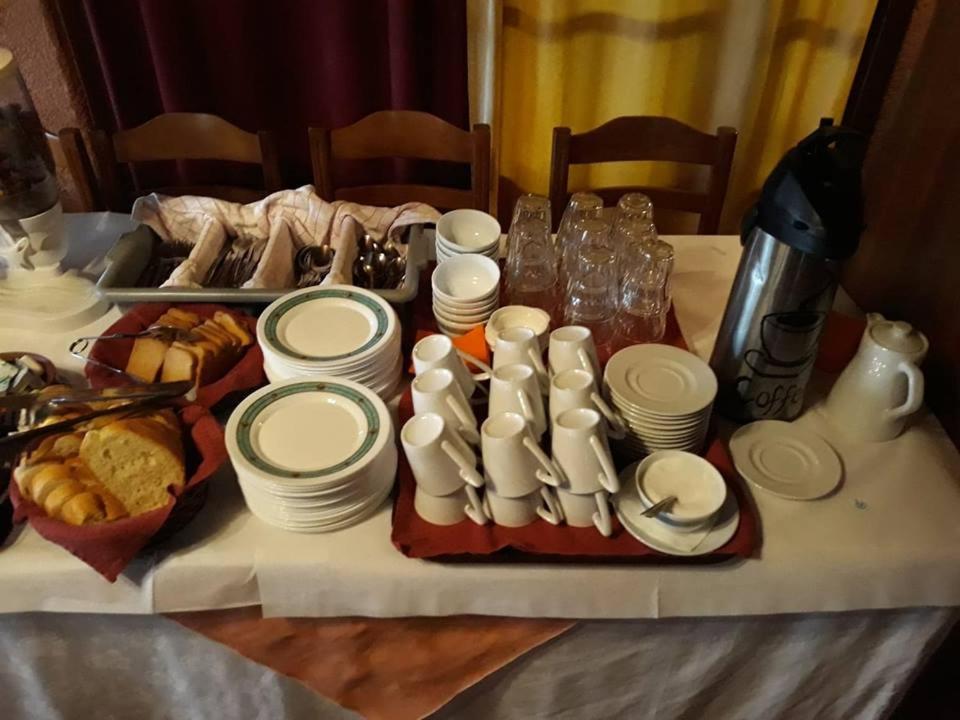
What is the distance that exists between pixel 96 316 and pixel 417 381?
53 centimetres

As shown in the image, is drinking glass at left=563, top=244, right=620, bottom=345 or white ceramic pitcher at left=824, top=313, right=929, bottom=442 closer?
white ceramic pitcher at left=824, top=313, right=929, bottom=442

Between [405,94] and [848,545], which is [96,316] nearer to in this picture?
[405,94]

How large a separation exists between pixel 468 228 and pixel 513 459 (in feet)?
1.55

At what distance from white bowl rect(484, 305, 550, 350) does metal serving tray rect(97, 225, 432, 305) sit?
13 cm

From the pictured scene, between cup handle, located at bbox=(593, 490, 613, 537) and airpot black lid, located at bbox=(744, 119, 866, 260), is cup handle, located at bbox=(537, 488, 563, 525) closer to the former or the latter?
cup handle, located at bbox=(593, 490, 613, 537)

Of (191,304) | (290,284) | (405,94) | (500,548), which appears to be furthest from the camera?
(405,94)

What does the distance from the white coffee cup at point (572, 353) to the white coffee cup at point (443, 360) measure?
0.24 ft

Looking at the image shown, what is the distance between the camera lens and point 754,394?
886 millimetres

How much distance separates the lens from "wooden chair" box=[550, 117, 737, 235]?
133 centimetres

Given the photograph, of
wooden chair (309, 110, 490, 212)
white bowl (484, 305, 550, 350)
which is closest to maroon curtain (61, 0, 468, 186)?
wooden chair (309, 110, 490, 212)

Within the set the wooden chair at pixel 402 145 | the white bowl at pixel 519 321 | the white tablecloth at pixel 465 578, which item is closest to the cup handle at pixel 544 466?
the white tablecloth at pixel 465 578

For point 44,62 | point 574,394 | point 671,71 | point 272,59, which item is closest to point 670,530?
point 574,394

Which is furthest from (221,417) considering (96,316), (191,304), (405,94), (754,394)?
(405,94)

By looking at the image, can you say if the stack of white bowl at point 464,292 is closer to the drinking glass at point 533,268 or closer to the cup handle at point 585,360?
the drinking glass at point 533,268
